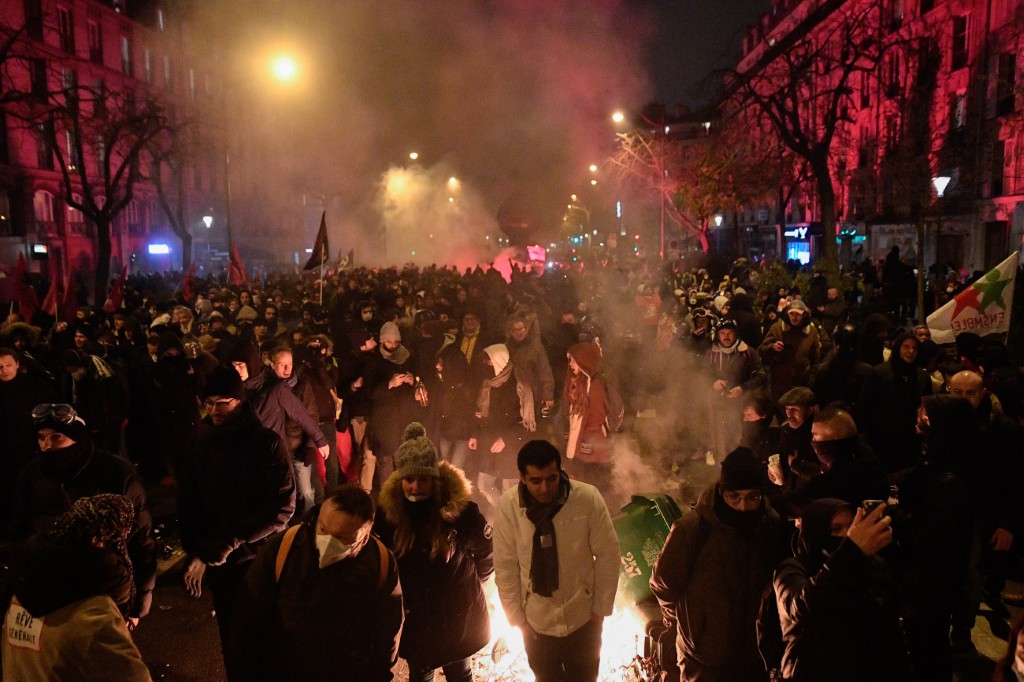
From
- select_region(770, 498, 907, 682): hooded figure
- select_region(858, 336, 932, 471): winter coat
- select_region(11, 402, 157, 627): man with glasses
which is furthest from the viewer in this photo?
select_region(858, 336, 932, 471): winter coat

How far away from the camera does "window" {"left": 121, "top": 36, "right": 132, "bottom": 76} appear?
4540 centimetres

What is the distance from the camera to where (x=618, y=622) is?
14.6 feet

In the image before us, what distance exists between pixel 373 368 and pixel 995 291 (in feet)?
18.6

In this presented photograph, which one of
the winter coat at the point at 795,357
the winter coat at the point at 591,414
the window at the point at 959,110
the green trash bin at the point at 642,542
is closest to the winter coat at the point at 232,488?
the green trash bin at the point at 642,542

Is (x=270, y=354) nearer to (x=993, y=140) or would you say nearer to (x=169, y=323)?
(x=169, y=323)

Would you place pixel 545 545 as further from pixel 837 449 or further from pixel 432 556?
pixel 837 449

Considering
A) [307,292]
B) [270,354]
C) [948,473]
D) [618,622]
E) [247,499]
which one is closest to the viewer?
[948,473]

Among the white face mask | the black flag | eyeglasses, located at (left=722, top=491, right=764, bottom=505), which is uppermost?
the black flag

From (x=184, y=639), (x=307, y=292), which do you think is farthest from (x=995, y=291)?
(x=307, y=292)

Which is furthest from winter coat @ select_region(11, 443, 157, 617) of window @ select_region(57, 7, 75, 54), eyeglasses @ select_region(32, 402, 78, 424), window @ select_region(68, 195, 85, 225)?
window @ select_region(57, 7, 75, 54)

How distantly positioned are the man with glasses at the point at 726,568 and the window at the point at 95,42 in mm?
A: 49668

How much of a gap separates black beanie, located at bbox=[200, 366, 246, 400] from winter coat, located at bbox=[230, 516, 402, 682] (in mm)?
1150

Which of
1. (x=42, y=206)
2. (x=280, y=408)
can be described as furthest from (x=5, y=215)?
(x=280, y=408)

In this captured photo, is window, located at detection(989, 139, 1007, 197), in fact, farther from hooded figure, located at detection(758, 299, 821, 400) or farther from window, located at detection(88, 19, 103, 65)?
window, located at detection(88, 19, 103, 65)
